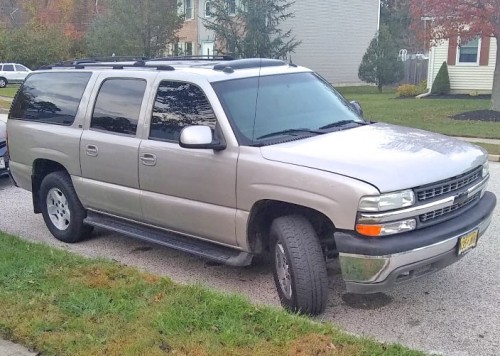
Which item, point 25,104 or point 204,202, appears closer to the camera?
point 204,202

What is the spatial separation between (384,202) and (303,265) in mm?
753

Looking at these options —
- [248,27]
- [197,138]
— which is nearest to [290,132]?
[197,138]

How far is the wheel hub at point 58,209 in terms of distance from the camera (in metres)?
6.62

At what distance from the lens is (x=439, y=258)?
13.7 ft

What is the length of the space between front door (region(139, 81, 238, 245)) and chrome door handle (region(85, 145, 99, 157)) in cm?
70

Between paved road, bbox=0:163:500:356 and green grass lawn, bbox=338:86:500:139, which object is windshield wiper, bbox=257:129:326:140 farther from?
green grass lawn, bbox=338:86:500:139

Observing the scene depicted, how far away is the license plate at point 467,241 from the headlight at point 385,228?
513 mm

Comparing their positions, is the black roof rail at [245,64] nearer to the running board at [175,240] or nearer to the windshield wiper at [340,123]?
the windshield wiper at [340,123]

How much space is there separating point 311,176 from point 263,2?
2559cm

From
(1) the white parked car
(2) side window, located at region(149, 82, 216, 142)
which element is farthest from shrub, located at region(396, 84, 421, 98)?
(1) the white parked car

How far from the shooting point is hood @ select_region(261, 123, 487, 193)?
4059 millimetres

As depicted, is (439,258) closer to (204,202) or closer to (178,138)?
(204,202)

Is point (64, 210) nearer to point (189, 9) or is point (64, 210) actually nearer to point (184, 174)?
point (184, 174)

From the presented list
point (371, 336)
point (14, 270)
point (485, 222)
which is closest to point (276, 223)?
point (371, 336)
